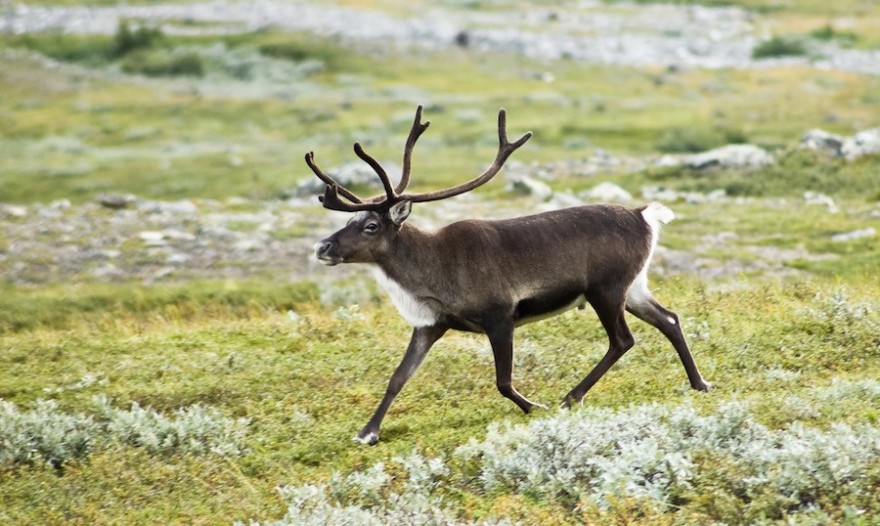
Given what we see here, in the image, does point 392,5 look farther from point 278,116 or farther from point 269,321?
point 269,321

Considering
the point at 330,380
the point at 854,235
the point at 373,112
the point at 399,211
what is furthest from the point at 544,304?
the point at 373,112

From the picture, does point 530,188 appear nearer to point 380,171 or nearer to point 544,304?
point 544,304

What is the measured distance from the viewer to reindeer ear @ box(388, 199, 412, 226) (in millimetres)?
11039

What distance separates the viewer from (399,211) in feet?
36.3

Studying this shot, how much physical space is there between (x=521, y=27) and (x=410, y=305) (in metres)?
64.0

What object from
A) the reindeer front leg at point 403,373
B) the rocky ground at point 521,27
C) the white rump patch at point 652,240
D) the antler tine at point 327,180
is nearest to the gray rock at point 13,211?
the antler tine at point 327,180

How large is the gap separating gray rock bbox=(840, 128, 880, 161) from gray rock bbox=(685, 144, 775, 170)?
72.3 inches

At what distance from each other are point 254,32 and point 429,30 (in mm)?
9964

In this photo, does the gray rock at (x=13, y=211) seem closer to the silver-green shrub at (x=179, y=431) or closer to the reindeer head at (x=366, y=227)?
the silver-green shrub at (x=179, y=431)

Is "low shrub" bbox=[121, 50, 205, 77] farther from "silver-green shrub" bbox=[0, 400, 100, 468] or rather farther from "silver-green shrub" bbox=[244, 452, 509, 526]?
"silver-green shrub" bbox=[244, 452, 509, 526]

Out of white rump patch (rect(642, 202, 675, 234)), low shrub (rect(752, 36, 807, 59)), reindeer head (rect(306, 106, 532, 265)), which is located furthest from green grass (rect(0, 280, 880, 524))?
low shrub (rect(752, 36, 807, 59))

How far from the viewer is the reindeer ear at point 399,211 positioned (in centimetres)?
1104

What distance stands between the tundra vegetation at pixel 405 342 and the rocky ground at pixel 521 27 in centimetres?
1621

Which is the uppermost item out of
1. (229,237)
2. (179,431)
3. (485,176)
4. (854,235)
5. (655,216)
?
(485,176)
